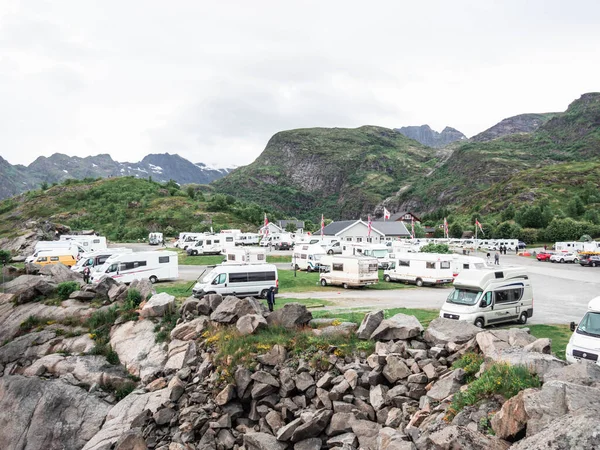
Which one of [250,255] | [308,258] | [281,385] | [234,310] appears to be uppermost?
[250,255]

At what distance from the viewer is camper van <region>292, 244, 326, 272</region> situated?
1815 inches

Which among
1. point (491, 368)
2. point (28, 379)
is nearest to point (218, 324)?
point (28, 379)

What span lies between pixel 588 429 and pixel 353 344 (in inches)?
428

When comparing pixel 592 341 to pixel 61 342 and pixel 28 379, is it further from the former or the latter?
pixel 61 342

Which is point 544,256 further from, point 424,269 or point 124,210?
point 124,210

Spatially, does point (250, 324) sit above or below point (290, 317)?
below

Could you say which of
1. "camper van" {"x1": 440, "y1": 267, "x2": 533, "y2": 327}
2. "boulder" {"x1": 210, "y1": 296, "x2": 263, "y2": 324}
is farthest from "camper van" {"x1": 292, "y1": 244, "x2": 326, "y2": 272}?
"camper van" {"x1": 440, "y1": 267, "x2": 533, "y2": 327}

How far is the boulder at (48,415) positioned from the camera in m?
18.5

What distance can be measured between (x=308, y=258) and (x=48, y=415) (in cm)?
3104

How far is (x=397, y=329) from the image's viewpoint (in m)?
16.5

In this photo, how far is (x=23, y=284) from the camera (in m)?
32.7

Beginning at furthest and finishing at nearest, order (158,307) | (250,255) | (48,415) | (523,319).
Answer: (250,255)
(158,307)
(523,319)
(48,415)

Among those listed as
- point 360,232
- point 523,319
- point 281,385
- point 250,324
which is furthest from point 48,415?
point 360,232

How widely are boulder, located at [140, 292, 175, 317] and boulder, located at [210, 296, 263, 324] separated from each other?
4183 mm
